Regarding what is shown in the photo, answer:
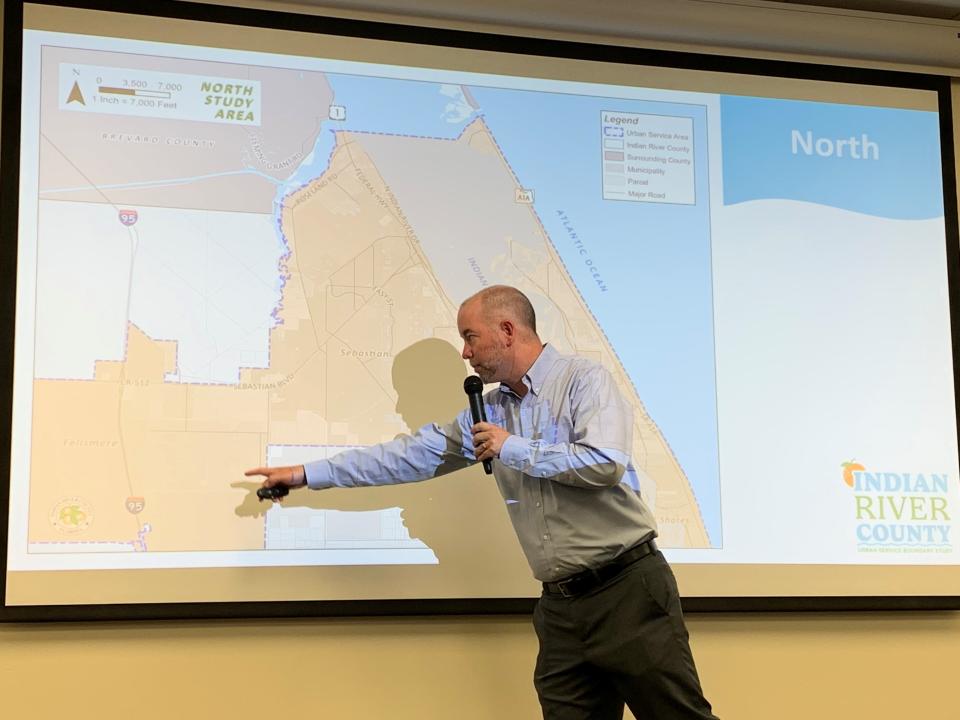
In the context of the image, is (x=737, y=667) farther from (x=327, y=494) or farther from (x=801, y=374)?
(x=327, y=494)

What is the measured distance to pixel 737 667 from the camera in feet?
11.2

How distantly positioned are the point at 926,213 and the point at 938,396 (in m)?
0.67

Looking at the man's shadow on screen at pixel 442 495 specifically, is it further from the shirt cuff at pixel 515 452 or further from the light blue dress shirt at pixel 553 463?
the shirt cuff at pixel 515 452

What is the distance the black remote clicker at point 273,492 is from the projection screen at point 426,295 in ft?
1.09

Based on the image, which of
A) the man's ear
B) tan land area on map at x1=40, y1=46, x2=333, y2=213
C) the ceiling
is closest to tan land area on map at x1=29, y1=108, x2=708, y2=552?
tan land area on map at x1=40, y1=46, x2=333, y2=213

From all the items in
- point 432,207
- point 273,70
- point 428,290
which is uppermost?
point 273,70

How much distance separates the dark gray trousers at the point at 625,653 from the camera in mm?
2551

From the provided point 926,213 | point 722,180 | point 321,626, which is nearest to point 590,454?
point 321,626

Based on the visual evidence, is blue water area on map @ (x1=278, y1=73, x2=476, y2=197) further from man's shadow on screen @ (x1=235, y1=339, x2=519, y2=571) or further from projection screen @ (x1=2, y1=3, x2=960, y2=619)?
man's shadow on screen @ (x1=235, y1=339, x2=519, y2=571)

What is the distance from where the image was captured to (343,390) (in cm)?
322

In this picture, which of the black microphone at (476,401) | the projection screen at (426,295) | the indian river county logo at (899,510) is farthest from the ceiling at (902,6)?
the black microphone at (476,401)

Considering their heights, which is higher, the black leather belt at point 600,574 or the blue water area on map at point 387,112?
the blue water area on map at point 387,112

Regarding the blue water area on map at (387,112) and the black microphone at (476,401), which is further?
the blue water area on map at (387,112)

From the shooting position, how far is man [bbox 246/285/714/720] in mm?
2553
